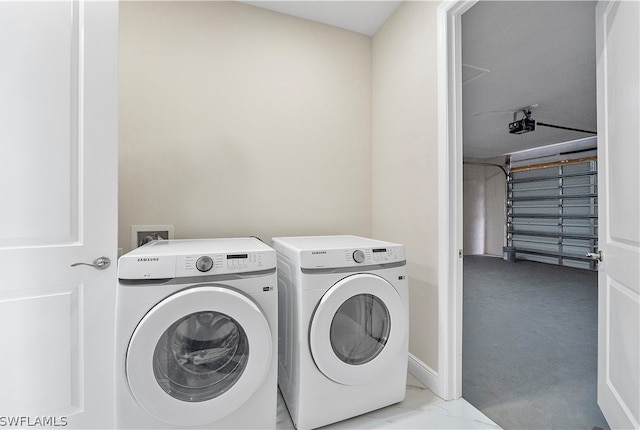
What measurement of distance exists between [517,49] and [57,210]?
3408 mm

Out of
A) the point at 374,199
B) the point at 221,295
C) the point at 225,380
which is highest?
the point at 374,199

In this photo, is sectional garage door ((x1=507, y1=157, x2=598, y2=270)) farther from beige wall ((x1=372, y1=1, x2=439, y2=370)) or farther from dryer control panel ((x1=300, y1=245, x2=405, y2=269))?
dryer control panel ((x1=300, y1=245, x2=405, y2=269))

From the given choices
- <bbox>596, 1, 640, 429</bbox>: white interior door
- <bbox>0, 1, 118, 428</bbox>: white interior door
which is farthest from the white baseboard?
<bbox>0, 1, 118, 428</bbox>: white interior door

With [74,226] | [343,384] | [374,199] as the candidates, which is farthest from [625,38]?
[74,226]

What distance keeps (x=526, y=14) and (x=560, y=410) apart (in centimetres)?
252

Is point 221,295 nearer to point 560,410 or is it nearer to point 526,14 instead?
point 560,410

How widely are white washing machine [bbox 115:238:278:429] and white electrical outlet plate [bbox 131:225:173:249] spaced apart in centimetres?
70

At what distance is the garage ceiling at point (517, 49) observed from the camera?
2.12 metres

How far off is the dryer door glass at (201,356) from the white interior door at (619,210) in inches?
63.5

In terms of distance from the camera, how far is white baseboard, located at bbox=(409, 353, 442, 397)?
172 cm

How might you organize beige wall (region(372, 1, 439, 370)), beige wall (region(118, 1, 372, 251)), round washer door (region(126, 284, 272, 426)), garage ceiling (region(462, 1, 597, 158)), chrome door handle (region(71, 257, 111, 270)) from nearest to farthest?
round washer door (region(126, 284, 272, 426))
chrome door handle (region(71, 257, 111, 270))
beige wall (region(372, 1, 439, 370))
beige wall (region(118, 1, 372, 251))
garage ceiling (region(462, 1, 597, 158))

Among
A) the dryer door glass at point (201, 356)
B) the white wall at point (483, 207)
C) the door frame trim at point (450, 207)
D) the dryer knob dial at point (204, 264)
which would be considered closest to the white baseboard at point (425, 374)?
the door frame trim at point (450, 207)

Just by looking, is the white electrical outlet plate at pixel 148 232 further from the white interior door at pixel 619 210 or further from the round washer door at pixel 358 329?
the white interior door at pixel 619 210

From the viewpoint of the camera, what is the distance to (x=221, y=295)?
1.20 m
